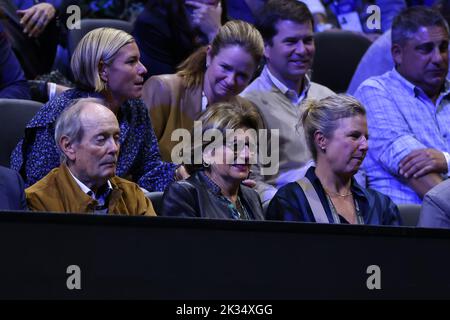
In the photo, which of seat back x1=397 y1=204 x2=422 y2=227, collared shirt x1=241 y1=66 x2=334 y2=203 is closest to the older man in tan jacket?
collared shirt x1=241 y1=66 x2=334 y2=203

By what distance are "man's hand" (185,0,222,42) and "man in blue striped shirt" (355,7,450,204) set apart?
550 mm

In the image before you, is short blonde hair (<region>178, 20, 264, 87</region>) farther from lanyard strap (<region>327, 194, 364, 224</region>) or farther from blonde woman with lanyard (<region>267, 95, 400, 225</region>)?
lanyard strap (<region>327, 194, 364, 224</region>)

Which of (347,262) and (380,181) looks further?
(380,181)

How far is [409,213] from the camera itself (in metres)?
2.89

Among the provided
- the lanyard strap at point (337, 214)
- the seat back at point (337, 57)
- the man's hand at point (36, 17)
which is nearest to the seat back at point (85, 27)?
the man's hand at point (36, 17)

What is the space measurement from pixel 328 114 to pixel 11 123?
90cm

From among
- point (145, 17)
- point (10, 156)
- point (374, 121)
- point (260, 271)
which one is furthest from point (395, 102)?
point (260, 271)

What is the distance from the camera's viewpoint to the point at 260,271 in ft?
6.64

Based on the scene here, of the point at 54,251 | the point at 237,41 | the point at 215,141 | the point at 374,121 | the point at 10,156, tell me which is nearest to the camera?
the point at 54,251

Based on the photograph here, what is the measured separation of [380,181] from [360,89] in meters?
0.33

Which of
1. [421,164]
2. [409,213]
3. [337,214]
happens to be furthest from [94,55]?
[421,164]

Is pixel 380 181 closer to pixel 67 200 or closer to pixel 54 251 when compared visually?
pixel 67 200

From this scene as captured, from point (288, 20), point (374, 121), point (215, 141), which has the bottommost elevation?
point (215, 141)

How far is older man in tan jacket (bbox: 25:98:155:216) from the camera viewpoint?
8.15 feet
